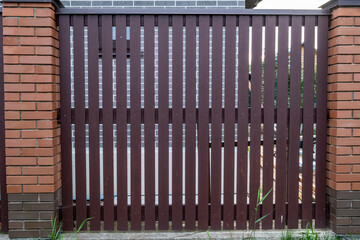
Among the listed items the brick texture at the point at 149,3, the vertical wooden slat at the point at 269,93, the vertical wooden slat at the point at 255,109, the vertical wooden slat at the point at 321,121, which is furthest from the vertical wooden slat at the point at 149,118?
the brick texture at the point at 149,3

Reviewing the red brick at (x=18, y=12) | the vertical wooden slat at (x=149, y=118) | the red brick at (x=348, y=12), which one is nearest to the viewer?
the red brick at (x=18, y=12)

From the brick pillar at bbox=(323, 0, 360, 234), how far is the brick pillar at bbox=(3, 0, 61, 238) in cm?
252

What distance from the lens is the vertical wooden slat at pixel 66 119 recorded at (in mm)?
2949

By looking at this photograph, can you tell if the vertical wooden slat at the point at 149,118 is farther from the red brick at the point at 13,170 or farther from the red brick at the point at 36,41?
the red brick at the point at 13,170

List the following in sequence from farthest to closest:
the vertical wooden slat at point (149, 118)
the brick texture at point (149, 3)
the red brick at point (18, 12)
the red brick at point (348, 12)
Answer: the brick texture at point (149, 3), the vertical wooden slat at point (149, 118), the red brick at point (348, 12), the red brick at point (18, 12)

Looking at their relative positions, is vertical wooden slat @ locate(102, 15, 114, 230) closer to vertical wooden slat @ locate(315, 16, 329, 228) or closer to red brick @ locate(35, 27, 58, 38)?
red brick @ locate(35, 27, 58, 38)

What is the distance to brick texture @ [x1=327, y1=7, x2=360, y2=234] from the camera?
290cm

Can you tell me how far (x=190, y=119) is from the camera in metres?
3.04

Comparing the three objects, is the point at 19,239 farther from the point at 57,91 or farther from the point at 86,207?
the point at 57,91

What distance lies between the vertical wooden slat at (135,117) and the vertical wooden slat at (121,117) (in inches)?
2.5

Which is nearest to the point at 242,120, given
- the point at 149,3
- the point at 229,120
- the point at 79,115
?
the point at 229,120

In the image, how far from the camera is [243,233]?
9.94ft

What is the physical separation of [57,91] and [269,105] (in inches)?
77.2

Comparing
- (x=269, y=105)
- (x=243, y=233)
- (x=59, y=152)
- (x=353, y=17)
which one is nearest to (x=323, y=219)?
(x=243, y=233)
